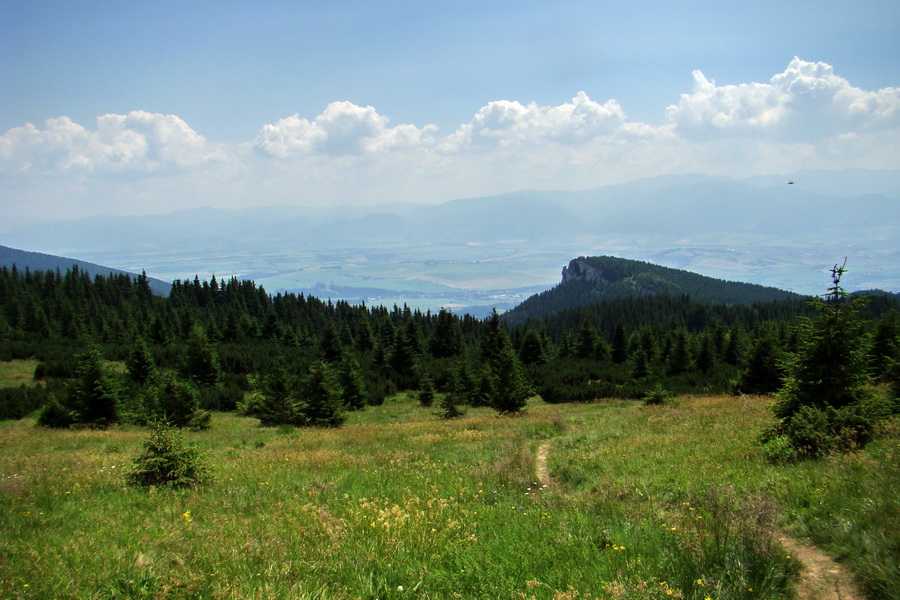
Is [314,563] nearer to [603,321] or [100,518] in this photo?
[100,518]

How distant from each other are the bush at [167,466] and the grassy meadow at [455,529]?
1.55 ft

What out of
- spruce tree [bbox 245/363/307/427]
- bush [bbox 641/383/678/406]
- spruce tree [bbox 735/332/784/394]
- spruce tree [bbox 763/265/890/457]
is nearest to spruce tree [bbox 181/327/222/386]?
spruce tree [bbox 245/363/307/427]

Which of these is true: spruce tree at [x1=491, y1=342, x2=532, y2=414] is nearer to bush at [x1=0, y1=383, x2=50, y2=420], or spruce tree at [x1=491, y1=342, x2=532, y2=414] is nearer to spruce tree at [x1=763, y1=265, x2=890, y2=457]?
spruce tree at [x1=763, y1=265, x2=890, y2=457]

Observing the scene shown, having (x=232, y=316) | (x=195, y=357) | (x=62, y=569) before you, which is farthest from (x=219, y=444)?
(x=232, y=316)

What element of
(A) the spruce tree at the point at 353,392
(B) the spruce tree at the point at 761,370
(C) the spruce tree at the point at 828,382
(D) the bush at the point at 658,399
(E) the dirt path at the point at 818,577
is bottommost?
(A) the spruce tree at the point at 353,392

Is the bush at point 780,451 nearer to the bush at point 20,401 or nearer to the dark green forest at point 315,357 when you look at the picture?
the dark green forest at point 315,357

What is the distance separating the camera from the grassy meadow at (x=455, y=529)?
4922mm

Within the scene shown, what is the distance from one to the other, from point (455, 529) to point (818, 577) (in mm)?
4579

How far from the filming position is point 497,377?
32.8 metres

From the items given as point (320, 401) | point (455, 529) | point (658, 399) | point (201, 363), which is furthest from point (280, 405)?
point (455, 529)

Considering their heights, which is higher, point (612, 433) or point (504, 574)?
point (504, 574)

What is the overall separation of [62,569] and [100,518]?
8.78ft

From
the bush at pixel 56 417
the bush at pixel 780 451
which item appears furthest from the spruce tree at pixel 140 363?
the bush at pixel 780 451

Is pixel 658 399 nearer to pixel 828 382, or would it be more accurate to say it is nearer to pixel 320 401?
pixel 828 382
